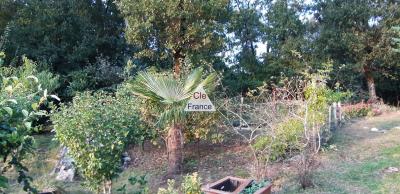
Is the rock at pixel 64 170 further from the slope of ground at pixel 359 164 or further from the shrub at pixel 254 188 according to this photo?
the slope of ground at pixel 359 164

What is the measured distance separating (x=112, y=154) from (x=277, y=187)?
248cm

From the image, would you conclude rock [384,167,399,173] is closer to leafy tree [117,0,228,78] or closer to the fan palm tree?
the fan palm tree

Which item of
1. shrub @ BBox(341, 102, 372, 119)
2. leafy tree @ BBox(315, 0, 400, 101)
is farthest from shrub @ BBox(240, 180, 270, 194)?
leafy tree @ BBox(315, 0, 400, 101)

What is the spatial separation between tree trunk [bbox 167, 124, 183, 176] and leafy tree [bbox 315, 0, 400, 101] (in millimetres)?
9553

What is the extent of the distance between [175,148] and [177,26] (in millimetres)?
2819

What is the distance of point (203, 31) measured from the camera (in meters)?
8.09

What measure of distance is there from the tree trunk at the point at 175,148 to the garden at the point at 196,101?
0.03 metres

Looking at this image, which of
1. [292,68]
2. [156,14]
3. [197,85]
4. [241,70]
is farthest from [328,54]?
[197,85]

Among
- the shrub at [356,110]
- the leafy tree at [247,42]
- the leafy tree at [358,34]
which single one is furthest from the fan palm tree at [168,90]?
the leafy tree at [358,34]

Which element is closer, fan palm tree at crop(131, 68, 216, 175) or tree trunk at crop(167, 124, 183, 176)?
fan palm tree at crop(131, 68, 216, 175)

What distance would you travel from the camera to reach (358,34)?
575 inches

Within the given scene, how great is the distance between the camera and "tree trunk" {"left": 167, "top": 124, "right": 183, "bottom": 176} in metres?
6.63

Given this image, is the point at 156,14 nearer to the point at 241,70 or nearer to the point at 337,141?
the point at 337,141

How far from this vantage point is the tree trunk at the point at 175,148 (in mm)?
6633
